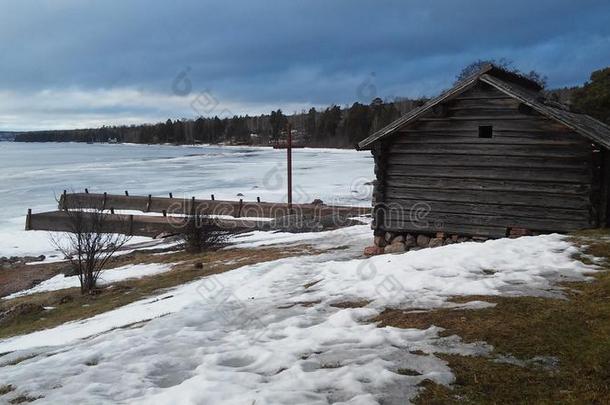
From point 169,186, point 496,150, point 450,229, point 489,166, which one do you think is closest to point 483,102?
point 496,150

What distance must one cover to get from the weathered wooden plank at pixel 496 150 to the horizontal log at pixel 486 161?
85mm

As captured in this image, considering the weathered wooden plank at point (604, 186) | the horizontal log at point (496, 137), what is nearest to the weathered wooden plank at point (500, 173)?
the weathered wooden plank at point (604, 186)

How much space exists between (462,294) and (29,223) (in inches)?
1298

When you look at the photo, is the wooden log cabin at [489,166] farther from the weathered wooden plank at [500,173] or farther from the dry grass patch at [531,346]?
the dry grass patch at [531,346]

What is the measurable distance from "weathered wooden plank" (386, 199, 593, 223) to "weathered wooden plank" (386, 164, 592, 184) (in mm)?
689

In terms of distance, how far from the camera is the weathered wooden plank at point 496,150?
11539mm

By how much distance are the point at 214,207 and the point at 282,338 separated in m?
27.9

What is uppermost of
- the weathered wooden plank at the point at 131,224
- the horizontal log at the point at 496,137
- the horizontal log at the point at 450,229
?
A: the horizontal log at the point at 496,137

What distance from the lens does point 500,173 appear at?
1238cm

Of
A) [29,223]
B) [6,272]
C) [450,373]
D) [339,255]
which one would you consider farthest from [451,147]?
[29,223]

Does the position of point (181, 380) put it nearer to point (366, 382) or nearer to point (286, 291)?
point (366, 382)

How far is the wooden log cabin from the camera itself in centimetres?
1148

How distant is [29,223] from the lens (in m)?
33.1

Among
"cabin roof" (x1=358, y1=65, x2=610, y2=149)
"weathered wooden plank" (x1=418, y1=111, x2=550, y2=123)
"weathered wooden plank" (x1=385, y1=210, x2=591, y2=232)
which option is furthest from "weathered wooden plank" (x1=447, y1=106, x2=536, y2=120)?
"weathered wooden plank" (x1=385, y1=210, x2=591, y2=232)
